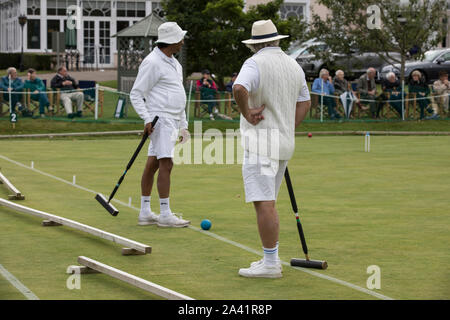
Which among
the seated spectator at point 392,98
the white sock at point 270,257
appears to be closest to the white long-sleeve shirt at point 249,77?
the white sock at point 270,257

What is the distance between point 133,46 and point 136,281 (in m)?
21.7

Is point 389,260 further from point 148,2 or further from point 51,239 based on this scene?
point 148,2

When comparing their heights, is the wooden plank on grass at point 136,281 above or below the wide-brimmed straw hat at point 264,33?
below

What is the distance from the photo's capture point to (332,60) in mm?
29766

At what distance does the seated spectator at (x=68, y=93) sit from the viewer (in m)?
22.9

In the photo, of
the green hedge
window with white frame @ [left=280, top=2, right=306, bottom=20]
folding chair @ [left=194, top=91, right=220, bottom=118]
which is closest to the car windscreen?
folding chair @ [left=194, top=91, right=220, bottom=118]

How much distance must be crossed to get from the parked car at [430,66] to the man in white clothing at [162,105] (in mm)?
23151

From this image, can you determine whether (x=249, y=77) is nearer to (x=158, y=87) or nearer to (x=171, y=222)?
(x=158, y=87)

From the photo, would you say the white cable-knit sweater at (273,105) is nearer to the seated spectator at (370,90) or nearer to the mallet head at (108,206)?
the mallet head at (108,206)

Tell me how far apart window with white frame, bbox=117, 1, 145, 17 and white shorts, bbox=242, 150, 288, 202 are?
37.6 m

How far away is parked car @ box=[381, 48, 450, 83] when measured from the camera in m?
31.3
